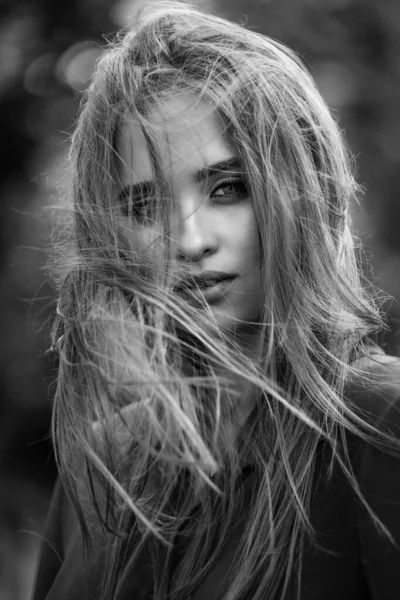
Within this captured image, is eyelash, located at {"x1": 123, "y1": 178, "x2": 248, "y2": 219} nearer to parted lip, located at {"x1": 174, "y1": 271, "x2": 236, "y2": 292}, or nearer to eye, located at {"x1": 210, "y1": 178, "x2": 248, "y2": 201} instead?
eye, located at {"x1": 210, "y1": 178, "x2": 248, "y2": 201}

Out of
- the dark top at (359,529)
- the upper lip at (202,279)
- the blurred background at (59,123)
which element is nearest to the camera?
the dark top at (359,529)

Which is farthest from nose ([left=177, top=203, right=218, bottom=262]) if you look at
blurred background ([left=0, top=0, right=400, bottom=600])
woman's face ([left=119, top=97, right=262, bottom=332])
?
blurred background ([left=0, top=0, right=400, bottom=600])

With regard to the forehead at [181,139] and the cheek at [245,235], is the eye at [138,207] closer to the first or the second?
the forehead at [181,139]

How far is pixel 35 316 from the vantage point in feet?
8.05

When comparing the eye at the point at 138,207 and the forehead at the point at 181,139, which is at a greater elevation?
the forehead at the point at 181,139

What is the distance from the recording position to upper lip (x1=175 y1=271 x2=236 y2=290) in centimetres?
136

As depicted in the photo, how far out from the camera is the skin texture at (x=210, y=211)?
138cm

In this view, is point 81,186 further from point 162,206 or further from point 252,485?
point 252,485

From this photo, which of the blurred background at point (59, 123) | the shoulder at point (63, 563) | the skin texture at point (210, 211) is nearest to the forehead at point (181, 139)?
the skin texture at point (210, 211)

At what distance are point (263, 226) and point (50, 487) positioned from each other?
163 cm

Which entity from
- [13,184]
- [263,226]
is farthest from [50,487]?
[263,226]

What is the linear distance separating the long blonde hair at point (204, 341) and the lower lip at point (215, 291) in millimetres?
48

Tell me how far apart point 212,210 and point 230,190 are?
0.06 metres

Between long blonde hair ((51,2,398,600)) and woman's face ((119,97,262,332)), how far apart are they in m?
0.02
